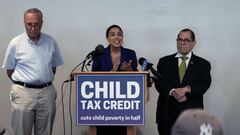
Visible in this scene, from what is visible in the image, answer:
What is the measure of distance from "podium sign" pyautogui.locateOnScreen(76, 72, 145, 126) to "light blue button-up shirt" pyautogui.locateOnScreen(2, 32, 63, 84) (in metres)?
0.55

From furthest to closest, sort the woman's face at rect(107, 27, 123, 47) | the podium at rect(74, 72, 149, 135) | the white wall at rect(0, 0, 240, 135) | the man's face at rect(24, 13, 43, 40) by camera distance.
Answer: the white wall at rect(0, 0, 240, 135), the woman's face at rect(107, 27, 123, 47), the man's face at rect(24, 13, 43, 40), the podium at rect(74, 72, 149, 135)

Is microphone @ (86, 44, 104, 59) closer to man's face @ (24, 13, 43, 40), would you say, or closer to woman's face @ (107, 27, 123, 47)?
woman's face @ (107, 27, 123, 47)

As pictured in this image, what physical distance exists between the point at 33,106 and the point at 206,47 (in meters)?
2.10

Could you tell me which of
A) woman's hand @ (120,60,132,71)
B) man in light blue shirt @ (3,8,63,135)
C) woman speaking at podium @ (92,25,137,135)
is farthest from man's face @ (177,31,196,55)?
man in light blue shirt @ (3,8,63,135)

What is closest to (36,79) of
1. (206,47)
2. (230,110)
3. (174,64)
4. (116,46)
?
(116,46)

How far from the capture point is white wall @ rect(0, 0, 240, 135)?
4.43 m

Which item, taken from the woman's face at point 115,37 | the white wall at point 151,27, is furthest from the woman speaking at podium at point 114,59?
the white wall at point 151,27

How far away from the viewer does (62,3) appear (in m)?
4.48

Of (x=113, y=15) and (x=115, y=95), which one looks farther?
(x=113, y=15)

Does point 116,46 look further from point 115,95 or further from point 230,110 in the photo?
point 230,110

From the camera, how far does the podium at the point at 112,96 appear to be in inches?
113

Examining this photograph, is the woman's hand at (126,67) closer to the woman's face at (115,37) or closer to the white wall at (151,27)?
the woman's face at (115,37)

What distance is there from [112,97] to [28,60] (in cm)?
86

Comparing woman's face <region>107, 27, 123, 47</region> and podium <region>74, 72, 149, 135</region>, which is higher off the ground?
woman's face <region>107, 27, 123, 47</region>
